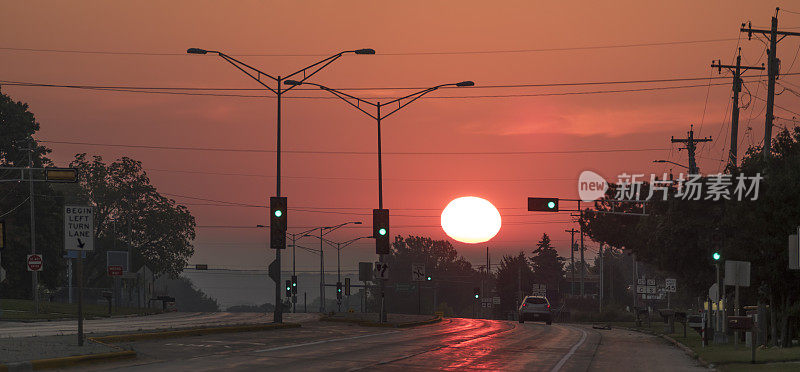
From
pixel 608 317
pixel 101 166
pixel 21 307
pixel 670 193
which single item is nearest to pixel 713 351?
pixel 670 193

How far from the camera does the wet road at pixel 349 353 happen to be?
2152 cm

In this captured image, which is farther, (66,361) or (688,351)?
(688,351)

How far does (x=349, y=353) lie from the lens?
2548 cm

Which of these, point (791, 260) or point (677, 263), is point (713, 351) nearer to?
point (791, 260)

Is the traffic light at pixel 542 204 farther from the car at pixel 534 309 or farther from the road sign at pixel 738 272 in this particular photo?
the road sign at pixel 738 272

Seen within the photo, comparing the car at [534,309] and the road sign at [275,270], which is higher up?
the road sign at [275,270]

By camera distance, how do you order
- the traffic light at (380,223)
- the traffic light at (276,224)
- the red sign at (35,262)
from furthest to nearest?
the red sign at (35,262) → the traffic light at (380,223) → the traffic light at (276,224)

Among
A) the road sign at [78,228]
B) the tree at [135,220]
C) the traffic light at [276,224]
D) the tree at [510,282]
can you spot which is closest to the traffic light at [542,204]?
the traffic light at [276,224]

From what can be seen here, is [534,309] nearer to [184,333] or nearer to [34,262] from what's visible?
[34,262]

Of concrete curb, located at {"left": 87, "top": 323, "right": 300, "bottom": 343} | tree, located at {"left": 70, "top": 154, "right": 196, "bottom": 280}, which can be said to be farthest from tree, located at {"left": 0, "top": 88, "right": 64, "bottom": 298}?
concrete curb, located at {"left": 87, "top": 323, "right": 300, "bottom": 343}

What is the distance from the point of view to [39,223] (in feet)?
298

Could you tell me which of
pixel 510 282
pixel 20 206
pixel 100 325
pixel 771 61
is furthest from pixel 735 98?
pixel 510 282

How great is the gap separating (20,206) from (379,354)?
7012 centimetres

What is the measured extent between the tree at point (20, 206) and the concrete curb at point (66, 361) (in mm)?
65750
